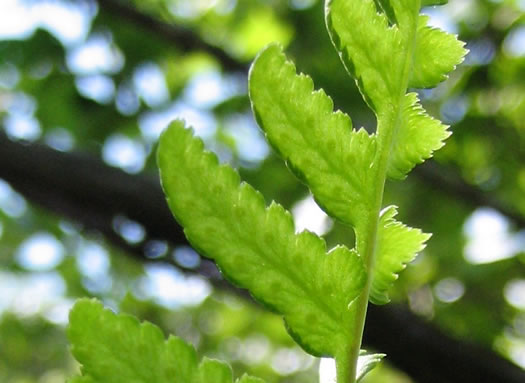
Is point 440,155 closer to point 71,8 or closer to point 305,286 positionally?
point 71,8

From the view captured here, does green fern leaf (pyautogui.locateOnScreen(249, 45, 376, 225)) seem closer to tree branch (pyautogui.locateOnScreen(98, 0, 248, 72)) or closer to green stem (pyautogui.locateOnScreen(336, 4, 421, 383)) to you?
green stem (pyautogui.locateOnScreen(336, 4, 421, 383))

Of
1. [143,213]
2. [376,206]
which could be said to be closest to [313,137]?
[376,206]

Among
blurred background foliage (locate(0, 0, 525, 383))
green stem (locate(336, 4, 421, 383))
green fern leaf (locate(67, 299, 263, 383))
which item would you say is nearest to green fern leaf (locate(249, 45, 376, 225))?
green stem (locate(336, 4, 421, 383))

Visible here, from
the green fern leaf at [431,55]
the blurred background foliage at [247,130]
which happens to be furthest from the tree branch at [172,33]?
the green fern leaf at [431,55]

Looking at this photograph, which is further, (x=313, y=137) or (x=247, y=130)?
(x=247, y=130)

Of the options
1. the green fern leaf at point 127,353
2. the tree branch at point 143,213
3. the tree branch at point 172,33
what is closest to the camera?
the green fern leaf at point 127,353

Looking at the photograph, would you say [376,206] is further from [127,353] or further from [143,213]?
[143,213]

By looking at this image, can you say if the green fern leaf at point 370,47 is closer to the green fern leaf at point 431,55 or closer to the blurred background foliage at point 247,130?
the green fern leaf at point 431,55
